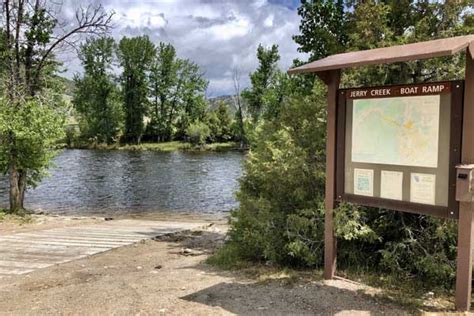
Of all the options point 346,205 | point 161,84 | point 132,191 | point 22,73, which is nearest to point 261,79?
point 161,84

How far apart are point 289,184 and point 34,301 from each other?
3101mm

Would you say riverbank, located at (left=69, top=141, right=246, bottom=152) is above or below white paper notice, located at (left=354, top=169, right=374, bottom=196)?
below

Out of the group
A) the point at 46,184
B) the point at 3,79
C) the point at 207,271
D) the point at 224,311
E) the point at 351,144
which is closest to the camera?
the point at 224,311

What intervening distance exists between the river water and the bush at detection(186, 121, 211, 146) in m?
21.4

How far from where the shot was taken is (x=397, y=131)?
3.96 metres

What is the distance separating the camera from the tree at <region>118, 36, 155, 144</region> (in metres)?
56.4

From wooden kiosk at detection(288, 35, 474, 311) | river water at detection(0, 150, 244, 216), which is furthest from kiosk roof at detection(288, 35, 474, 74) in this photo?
river water at detection(0, 150, 244, 216)

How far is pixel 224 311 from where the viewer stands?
384 centimetres

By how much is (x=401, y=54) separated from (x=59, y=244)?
6.32m

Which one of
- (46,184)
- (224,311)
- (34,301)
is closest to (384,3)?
(224,311)

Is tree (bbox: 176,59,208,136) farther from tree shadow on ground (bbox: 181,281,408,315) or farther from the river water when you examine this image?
tree shadow on ground (bbox: 181,281,408,315)

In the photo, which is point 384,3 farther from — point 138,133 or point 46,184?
point 138,133

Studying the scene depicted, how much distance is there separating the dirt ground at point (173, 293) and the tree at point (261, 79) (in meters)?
43.1

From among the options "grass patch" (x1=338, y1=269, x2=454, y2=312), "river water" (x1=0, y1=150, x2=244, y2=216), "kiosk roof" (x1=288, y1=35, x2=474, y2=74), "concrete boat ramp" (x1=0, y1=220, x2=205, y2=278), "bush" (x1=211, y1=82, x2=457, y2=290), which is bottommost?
"river water" (x1=0, y1=150, x2=244, y2=216)
